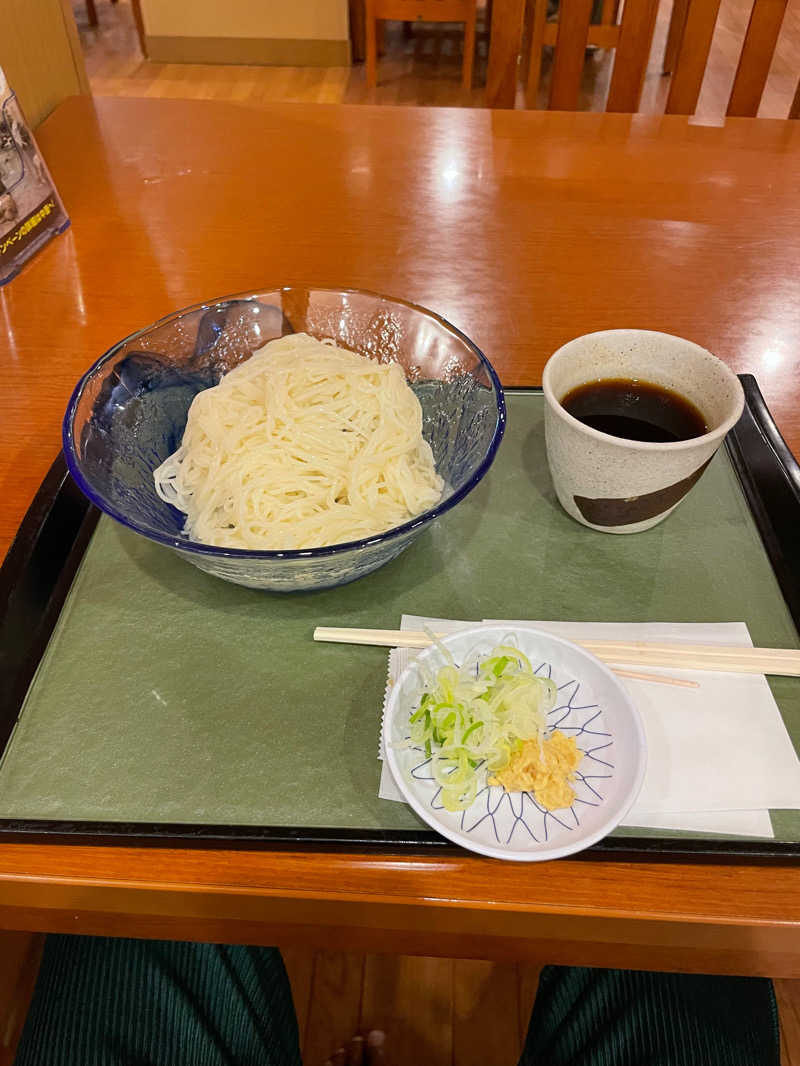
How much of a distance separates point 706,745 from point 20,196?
4.10 ft

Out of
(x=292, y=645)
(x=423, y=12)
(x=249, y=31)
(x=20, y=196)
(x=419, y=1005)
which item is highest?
(x=20, y=196)

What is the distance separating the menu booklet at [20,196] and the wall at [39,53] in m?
0.38

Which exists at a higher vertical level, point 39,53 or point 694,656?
point 39,53

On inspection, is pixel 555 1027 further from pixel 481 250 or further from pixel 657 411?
pixel 481 250

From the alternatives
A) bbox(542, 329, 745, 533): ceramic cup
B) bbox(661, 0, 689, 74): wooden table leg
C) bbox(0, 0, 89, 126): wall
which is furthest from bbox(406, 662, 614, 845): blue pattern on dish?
Answer: bbox(661, 0, 689, 74): wooden table leg

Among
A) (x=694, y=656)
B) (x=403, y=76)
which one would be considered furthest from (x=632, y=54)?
(x=403, y=76)

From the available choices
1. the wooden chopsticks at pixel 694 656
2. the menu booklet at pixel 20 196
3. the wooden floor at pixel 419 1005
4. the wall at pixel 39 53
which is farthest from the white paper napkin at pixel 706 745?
the wall at pixel 39 53

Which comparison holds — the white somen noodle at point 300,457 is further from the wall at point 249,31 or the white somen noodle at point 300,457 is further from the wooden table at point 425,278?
the wall at point 249,31

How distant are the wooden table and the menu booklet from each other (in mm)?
35

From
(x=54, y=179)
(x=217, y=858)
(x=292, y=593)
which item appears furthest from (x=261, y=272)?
(x=217, y=858)

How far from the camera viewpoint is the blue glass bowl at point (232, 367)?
2.36ft

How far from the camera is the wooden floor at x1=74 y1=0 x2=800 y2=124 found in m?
4.41

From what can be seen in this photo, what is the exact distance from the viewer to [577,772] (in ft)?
2.11

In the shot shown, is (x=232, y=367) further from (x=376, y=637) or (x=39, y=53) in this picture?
(x=39, y=53)
